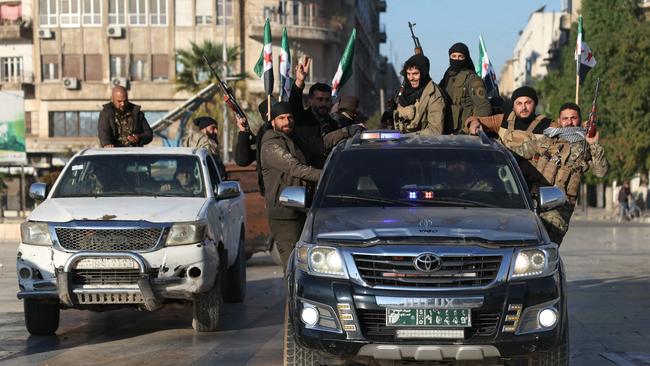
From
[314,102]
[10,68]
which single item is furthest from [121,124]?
[10,68]

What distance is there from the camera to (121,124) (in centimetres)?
1516

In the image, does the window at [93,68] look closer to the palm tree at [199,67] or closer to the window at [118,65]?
the window at [118,65]

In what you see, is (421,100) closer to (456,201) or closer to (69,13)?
(456,201)

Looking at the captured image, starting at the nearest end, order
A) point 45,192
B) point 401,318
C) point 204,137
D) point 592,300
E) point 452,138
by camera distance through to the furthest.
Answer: point 401,318, point 452,138, point 45,192, point 592,300, point 204,137

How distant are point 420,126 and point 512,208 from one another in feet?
12.0

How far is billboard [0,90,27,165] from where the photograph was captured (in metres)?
38.2

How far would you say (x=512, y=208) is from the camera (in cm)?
864

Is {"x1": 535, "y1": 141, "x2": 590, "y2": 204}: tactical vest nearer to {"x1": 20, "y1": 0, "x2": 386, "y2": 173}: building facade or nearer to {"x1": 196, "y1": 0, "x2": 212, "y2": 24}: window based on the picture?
{"x1": 20, "y1": 0, "x2": 386, "y2": 173}: building facade

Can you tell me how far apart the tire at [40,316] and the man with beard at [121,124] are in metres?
3.57

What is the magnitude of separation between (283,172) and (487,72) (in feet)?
24.3

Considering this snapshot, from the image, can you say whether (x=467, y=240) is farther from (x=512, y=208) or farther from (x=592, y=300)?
(x=592, y=300)

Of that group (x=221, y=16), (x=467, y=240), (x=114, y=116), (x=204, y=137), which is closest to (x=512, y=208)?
(x=467, y=240)

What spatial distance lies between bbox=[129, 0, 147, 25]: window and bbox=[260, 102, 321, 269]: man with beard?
6182 cm

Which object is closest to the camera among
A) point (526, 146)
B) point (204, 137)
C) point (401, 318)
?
point (401, 318)
